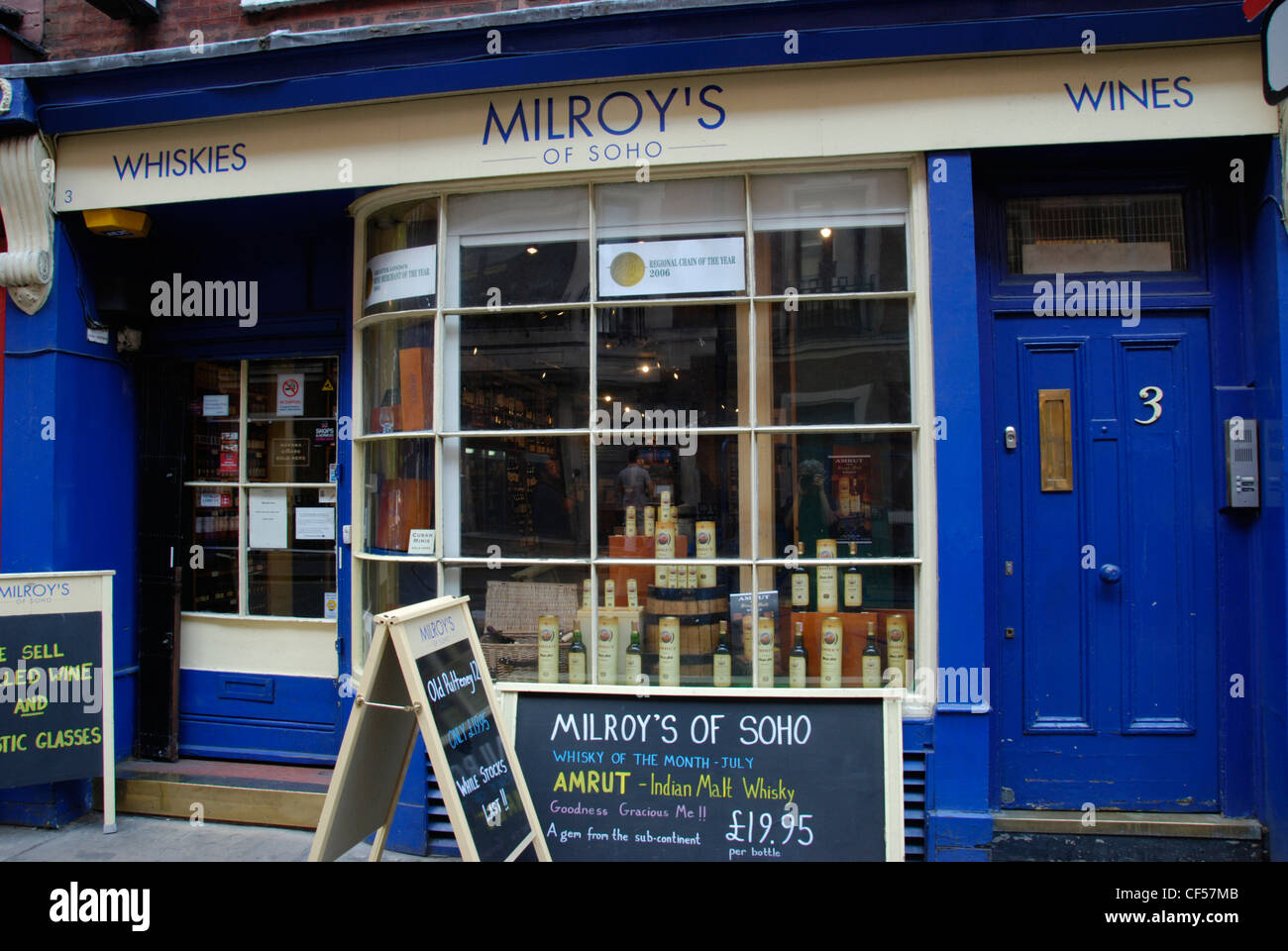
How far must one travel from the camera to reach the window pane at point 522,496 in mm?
4477

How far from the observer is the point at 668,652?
440 cm

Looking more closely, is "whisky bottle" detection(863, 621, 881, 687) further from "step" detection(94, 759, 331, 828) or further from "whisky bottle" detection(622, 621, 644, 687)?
"step" detection(94, 759, 331, 828)

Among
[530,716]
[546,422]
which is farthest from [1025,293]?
[530,716]

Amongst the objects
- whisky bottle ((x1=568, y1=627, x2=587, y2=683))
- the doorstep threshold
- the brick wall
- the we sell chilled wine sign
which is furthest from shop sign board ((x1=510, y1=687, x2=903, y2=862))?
the brick wall

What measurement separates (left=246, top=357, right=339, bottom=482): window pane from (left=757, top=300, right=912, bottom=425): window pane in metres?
3.05

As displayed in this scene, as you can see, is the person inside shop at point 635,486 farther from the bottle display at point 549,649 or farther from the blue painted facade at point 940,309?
the blue painted facade at point 940,309

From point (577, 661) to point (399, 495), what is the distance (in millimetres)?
1465

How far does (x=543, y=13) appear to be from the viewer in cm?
421

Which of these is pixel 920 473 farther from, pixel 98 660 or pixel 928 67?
pixel 98 660

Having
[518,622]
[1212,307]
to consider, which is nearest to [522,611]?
[518,622]

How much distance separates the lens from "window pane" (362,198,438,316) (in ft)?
15.1

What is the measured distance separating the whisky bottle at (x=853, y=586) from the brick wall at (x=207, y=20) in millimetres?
3743

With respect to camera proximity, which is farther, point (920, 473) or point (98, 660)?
point (98, 660)

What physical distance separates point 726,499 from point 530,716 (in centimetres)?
158
